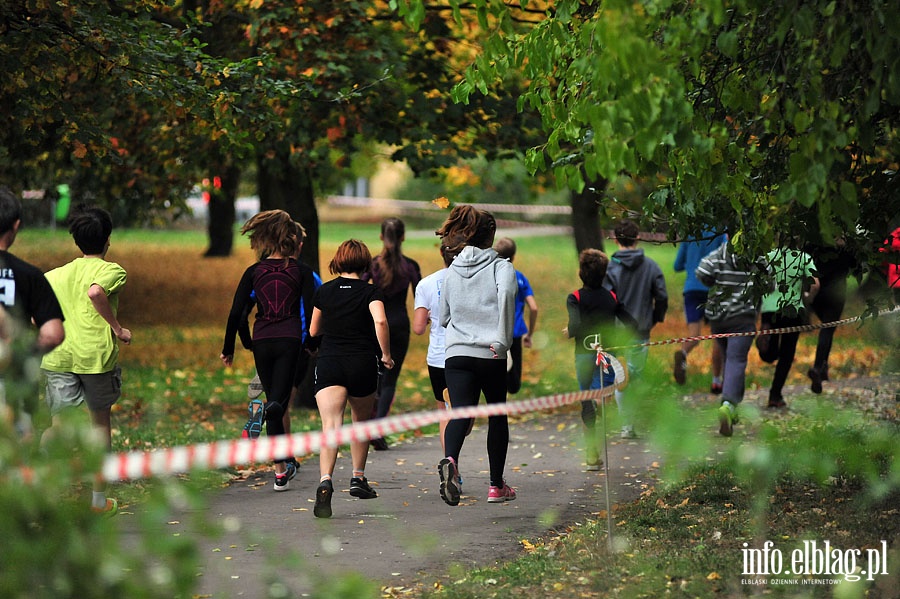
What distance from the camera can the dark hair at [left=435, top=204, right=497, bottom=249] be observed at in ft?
26.0

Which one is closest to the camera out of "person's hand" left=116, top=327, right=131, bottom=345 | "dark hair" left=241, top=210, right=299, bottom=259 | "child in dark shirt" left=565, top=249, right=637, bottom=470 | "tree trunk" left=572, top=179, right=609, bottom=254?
"person's hand" left=116, top=327, right=131, bottom=345

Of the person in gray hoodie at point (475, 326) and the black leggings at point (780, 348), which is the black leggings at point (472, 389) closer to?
the person in gray hoodie at point (475, 326)

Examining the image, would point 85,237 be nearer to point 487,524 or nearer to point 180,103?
point 180,103

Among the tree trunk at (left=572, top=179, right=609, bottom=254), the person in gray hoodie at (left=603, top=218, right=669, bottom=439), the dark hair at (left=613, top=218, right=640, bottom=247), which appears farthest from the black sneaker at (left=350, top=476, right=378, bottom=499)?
the tree trunk at (left=572, top=179, right=609, bottom=254)

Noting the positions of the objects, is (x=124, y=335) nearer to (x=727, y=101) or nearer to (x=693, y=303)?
(x=727, y=101)

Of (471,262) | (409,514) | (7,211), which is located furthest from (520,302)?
(7,211)

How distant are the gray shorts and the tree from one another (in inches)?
109

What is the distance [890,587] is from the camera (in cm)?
519

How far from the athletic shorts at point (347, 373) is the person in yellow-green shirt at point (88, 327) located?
4.10 ft

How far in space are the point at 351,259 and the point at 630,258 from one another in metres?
3.37

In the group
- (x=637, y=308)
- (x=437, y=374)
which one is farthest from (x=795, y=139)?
(x=637, y=308)

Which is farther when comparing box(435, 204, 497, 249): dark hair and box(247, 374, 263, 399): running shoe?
box(247, 374, 263, 399): running shoe

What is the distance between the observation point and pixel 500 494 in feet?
26.6

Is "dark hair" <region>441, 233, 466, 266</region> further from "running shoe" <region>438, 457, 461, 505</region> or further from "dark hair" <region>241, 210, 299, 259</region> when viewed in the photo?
"running shoe" <region>438, 457, 461, 505</region>
